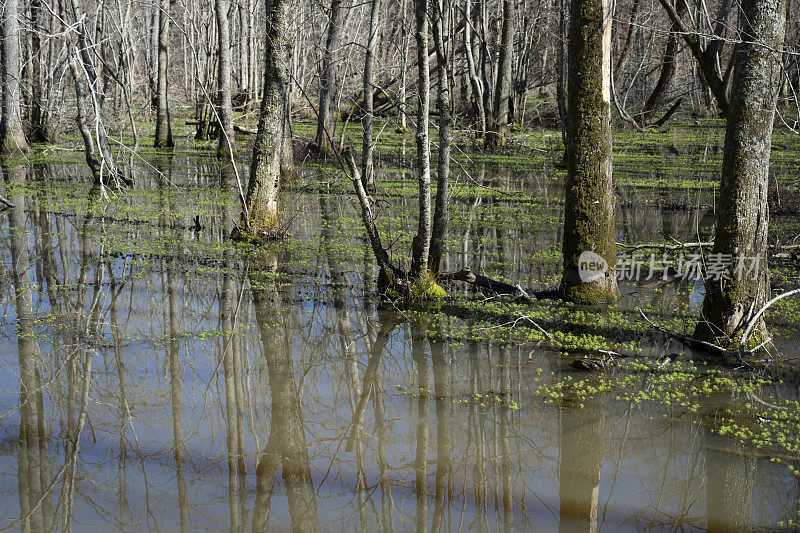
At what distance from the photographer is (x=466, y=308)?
6.87 metres

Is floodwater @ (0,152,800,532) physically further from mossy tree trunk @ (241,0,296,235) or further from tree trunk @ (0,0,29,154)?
tree trunk @ (0,0,29,154)

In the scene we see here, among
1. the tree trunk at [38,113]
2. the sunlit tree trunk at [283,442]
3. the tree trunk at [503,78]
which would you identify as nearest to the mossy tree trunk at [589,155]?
the sunlit tree trunk at [283,442]

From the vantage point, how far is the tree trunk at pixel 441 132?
633cm

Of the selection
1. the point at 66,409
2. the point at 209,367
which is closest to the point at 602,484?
the point at 209,367

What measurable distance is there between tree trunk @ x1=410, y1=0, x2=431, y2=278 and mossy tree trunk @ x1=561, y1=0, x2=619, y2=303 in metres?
1.34

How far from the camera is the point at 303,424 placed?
4.53 metres

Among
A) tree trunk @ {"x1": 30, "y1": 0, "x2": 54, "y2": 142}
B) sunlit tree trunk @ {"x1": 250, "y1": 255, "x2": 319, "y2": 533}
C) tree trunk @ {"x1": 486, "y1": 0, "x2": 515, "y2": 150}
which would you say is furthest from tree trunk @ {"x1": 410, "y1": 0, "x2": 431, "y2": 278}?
tree trunk @ {"x1": 30, "y1": 0, "x2": 54, "y2": 142}

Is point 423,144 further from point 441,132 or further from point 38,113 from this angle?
point 38,113

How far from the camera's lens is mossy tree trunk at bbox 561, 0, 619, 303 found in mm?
6301

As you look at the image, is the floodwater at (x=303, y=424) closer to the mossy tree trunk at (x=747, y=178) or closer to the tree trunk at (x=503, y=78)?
the mossy tree trunk at (x=747, y=178)

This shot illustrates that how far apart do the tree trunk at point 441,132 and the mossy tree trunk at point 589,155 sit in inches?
45.6

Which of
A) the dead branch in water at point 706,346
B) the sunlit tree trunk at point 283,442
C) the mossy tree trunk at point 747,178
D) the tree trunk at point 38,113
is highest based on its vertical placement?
the tree trunk at point 38,113

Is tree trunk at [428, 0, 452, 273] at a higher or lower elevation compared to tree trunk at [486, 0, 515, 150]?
lower

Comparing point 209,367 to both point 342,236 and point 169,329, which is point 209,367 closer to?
point 169,329
